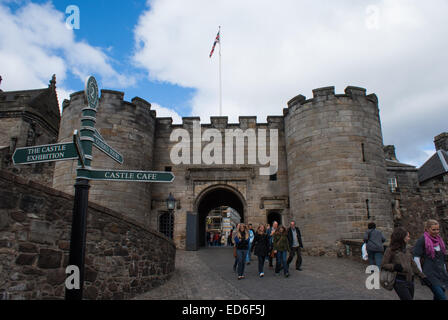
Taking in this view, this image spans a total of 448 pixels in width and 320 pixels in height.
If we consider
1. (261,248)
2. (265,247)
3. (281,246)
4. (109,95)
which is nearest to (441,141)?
(281,246)

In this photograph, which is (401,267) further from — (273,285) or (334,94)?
(334,94)

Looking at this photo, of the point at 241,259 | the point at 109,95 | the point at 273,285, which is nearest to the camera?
the point at 273,285

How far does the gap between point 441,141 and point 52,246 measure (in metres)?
30.1

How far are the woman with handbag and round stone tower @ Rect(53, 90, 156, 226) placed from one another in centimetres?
1257

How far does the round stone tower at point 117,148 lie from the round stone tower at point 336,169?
7545 mm

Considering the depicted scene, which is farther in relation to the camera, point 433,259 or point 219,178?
point 219,178

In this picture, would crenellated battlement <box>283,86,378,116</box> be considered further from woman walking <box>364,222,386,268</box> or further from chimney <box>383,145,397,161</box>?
chimney <box>383,145,397,161</box>

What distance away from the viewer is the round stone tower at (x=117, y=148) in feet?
48.4

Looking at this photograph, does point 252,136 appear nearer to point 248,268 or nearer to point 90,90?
point 248,268

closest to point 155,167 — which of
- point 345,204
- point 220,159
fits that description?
→ point 220,159

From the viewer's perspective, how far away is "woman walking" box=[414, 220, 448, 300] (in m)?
4.63

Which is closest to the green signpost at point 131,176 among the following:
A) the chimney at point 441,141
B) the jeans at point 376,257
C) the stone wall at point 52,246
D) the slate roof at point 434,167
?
the stone wall at point 52,246

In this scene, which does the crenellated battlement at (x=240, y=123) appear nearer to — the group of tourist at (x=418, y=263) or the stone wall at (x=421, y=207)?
the stone wall at (x=421, y=207)

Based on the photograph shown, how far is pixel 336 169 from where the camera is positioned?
1418 centimetres
